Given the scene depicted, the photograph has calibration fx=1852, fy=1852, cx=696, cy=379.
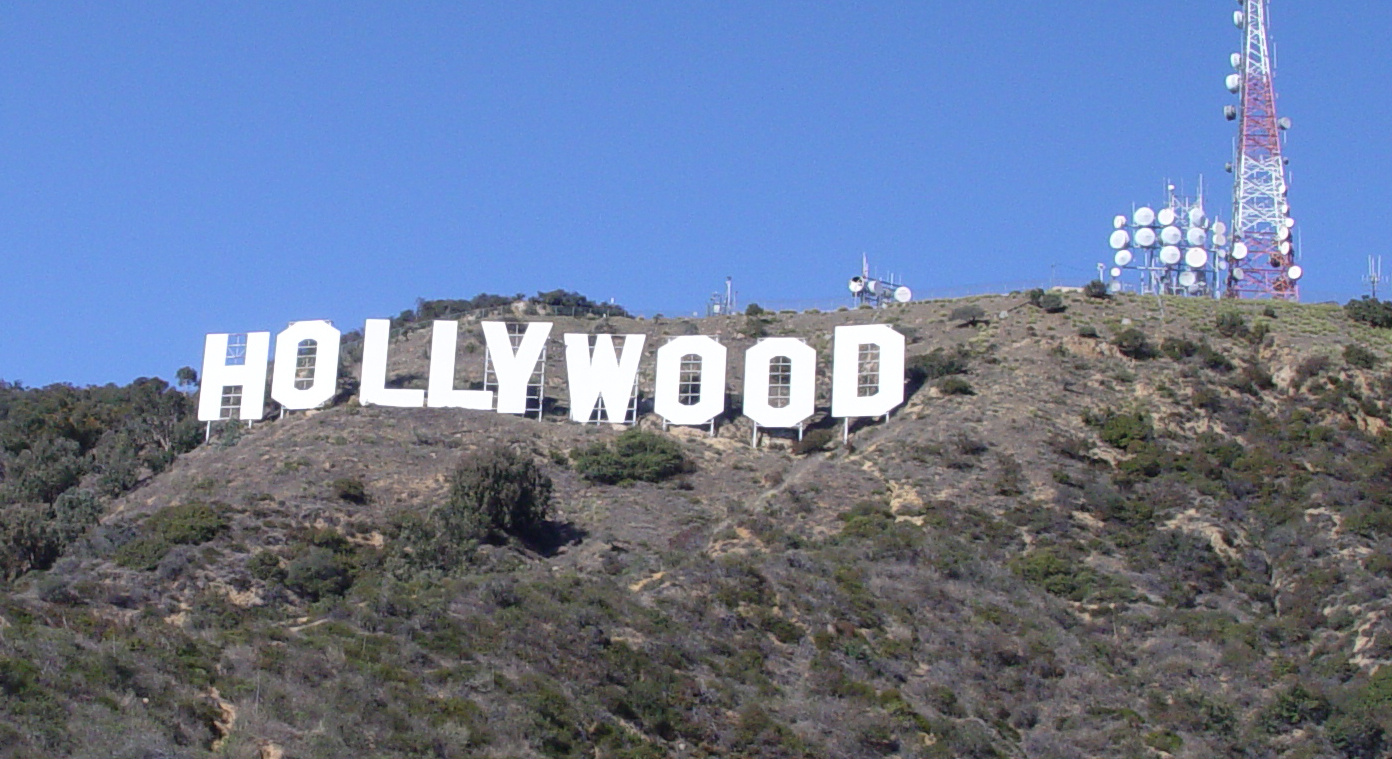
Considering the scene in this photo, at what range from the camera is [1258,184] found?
85875 mm

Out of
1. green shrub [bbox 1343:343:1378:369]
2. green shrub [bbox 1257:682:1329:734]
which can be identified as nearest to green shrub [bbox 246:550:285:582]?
green shrub [bbox 1257:682:1329:734]

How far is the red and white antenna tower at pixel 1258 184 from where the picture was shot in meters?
85.6

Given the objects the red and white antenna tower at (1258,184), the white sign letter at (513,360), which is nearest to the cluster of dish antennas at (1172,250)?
the red and white antenna tower at (1258,184)

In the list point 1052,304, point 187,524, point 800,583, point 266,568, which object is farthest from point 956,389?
point 187,524

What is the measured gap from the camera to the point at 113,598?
5059cm

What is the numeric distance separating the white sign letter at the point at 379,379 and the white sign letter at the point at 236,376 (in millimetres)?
3955

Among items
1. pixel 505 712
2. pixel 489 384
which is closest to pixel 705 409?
pixel 489 384

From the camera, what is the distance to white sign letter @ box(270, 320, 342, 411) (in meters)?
71.9

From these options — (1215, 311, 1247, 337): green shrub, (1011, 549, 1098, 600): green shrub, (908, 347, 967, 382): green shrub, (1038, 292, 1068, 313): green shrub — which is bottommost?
(1011, 549, 1098, 600): green shrub

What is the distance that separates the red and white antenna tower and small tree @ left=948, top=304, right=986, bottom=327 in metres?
13.1

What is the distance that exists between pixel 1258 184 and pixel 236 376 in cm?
4692

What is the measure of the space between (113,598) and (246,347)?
75.9ft

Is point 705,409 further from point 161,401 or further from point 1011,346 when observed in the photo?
point 161,401

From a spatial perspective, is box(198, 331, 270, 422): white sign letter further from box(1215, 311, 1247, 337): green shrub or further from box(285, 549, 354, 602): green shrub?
box(1215, 311, 1247, 337): green shrub
